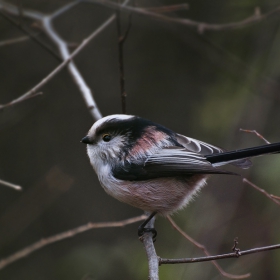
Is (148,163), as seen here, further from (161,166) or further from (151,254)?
(151,254)

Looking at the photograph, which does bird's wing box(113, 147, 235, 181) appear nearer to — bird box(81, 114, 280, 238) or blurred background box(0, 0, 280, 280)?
bird box(81, 114, 280, 238)

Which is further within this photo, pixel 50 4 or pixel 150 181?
pixel 50 4

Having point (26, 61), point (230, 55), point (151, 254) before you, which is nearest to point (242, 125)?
point (230, 55)

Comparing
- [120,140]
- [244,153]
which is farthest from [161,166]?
[244,153]

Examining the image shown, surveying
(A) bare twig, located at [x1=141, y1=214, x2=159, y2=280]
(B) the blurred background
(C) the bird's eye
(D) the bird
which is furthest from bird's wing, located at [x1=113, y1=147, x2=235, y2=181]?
(B) the blurred background

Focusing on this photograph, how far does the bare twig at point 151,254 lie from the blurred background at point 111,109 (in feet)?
3.74

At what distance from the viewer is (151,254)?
→ 2.88m

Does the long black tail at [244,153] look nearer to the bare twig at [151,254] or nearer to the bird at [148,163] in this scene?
the bird at [148,163]

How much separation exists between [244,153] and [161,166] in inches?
23.1

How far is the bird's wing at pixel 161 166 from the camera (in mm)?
3229

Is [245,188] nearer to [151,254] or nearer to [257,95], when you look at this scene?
[257,95]

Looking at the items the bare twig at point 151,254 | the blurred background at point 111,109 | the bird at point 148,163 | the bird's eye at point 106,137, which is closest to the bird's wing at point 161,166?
the bird at point 148,163

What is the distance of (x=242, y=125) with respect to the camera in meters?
4.50

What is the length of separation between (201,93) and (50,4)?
7.86 ft
